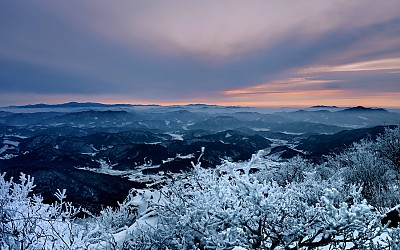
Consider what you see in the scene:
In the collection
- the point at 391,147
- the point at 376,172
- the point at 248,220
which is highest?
the point at 248,220

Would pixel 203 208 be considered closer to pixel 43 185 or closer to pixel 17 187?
pixel 17 187

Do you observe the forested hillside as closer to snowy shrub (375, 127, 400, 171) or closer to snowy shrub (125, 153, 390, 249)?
snowy shrub (125, 153, 390, 249)

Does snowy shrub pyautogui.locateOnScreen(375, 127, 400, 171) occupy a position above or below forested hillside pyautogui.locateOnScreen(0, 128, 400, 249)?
below

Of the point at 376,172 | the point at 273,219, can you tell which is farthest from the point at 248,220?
the point at 376,172

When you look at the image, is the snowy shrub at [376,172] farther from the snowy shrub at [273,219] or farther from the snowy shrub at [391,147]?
the snowy shrub at [273,219]

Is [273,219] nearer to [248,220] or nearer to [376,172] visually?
[248,220]

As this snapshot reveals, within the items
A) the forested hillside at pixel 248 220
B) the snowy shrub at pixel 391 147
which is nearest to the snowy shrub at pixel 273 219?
the forested hillside at pixel 248 220

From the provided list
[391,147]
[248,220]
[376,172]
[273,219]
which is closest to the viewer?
[273,219]

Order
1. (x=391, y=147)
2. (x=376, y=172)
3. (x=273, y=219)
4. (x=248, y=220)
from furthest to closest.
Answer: (x=391, y=147) → (x=376, y=172) → (x=248, y=220) → (x=273, y=219)

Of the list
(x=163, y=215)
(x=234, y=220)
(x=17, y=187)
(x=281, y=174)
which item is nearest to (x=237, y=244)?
(x=234, y=220)

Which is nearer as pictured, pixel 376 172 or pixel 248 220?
pixel 248 220

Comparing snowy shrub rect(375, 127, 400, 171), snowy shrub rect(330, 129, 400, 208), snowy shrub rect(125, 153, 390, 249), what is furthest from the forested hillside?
snowy shrub rect(375, 127, 400, 171)

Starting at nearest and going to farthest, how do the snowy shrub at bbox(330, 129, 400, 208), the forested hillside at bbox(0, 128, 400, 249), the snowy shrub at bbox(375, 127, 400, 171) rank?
the forested hillside at bbox(0, 128, 400, 249) < the snowy shrub at bbox(330, 129, 400, 208) < the snowy shrub at bbox(375, 127, 400, 171)

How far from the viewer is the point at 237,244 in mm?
5504
